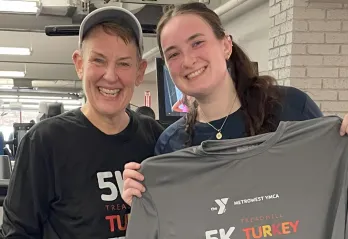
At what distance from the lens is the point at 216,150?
1.33m

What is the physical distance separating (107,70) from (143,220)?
1.65ft

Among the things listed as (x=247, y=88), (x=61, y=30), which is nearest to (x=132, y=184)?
(x=247, y=88)

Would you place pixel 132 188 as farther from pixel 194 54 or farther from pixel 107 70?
pixel 194 54

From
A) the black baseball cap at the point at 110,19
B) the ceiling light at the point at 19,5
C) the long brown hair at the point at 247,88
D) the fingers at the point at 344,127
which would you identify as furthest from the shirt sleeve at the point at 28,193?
the ceiling light at the point at 19,5

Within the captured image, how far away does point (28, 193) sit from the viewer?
138cm

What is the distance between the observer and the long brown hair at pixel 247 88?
1.56 m

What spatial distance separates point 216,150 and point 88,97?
0.48 metres

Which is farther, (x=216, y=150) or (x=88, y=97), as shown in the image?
(x=88, y=97)

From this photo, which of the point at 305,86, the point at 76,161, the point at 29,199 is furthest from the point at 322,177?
the point at 305,86

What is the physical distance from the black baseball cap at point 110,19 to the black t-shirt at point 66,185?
0.33 metres

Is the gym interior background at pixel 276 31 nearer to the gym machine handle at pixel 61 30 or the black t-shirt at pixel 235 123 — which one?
the gym machine handle at pixel 61 30

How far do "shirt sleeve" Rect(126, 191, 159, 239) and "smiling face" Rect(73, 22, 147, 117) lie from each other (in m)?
0.34

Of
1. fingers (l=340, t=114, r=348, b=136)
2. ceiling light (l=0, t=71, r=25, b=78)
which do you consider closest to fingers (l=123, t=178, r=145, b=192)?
fingers (l=340, t=114, r=348, b=136)

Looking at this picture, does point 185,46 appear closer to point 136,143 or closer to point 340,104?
point 136,143
